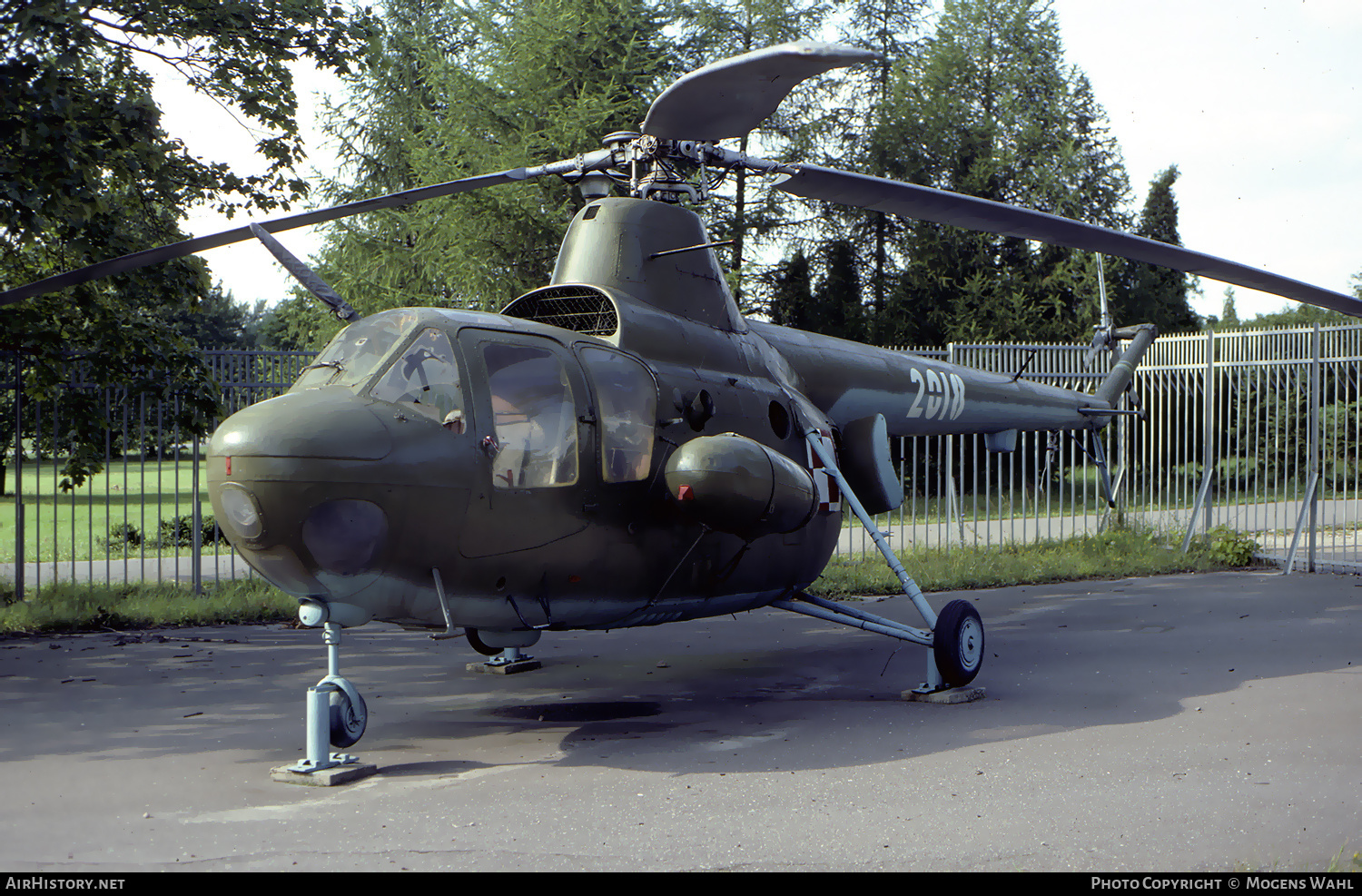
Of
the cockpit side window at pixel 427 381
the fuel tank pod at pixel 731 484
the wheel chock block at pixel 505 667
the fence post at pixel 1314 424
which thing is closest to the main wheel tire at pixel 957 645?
the fuel tank pod at pixel 731 484

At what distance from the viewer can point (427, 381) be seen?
19.0 ft

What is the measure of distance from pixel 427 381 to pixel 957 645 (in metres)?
4.05

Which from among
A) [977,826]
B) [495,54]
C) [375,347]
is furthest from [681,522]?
[495,54]

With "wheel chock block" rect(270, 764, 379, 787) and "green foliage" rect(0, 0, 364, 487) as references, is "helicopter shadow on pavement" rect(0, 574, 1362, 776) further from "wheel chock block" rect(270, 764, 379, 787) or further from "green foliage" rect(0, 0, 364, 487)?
"green foliage" rect(0, 0, 364, 487)

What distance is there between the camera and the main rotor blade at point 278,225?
6.70 metres

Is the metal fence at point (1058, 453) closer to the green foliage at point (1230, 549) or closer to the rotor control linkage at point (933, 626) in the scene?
the green foliage at point (1230, 549)

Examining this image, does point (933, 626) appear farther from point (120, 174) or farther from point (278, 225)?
point (120, 174)

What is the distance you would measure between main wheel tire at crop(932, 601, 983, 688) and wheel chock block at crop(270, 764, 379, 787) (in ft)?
12.8

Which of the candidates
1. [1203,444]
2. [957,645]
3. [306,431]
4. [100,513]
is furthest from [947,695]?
[100,513]

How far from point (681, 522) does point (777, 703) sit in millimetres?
1562

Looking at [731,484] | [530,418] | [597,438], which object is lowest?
[731,484]

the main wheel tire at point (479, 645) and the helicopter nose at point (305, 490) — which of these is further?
the main wheel tire at point (479, 645)

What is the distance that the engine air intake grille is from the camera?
7.06 m

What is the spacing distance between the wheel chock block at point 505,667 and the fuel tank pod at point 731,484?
2.75 m
